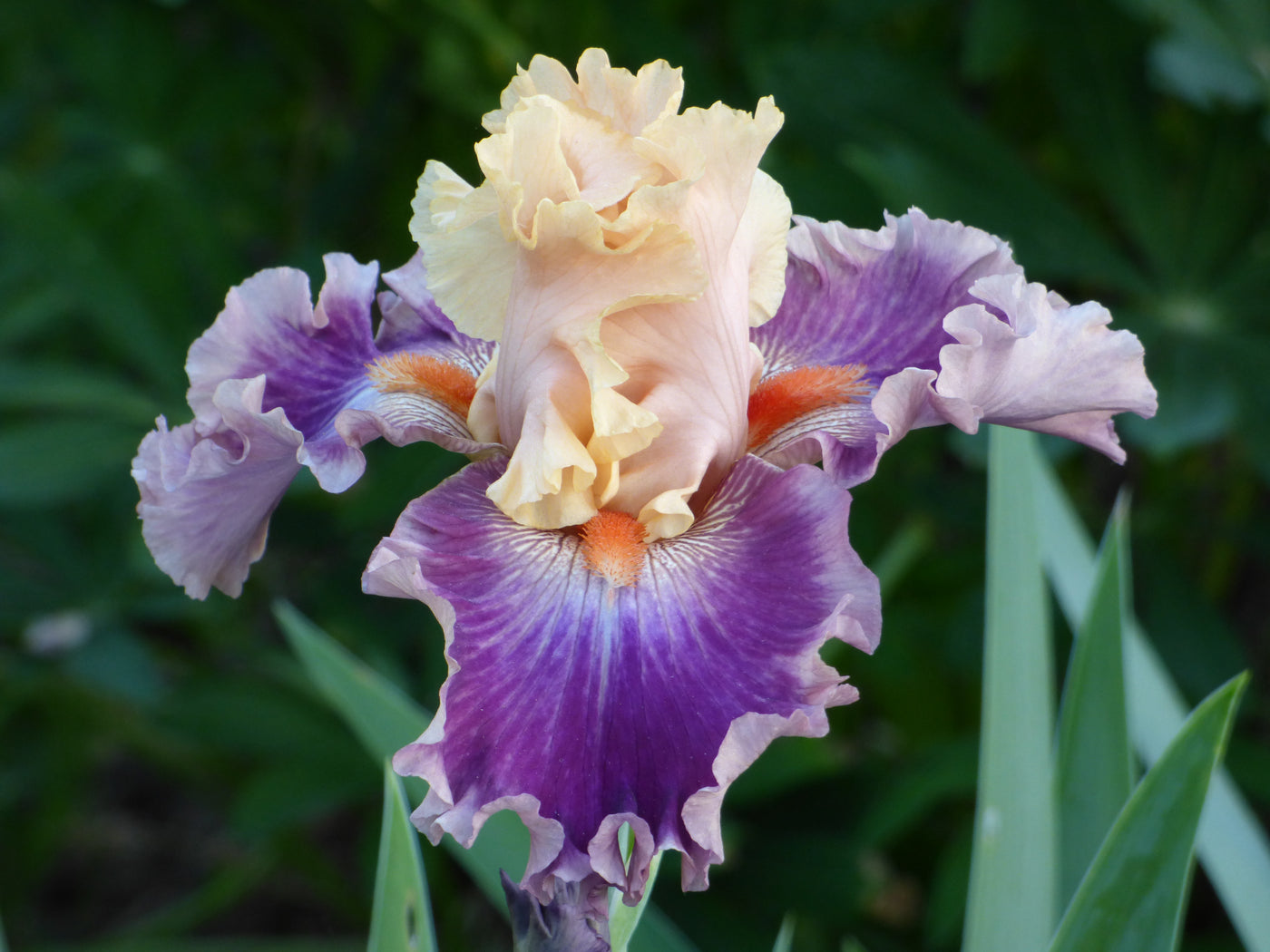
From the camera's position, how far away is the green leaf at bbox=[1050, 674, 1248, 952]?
22.3 inches

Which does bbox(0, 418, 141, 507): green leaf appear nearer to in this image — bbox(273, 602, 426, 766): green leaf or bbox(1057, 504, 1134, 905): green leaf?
bbox(273, 602, 426, 766): green leaf

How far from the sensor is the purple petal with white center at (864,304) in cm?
62

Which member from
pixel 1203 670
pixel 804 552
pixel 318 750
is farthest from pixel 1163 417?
pixel 318 750

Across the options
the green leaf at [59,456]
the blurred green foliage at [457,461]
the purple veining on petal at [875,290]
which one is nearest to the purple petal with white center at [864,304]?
the purple veining on petal at [875,290]

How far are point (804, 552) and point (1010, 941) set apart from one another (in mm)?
286

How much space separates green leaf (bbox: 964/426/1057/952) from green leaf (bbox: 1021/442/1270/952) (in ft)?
0.23

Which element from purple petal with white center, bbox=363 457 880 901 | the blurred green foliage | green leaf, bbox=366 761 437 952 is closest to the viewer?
purple petal with white center, bbox=363 457 880 901

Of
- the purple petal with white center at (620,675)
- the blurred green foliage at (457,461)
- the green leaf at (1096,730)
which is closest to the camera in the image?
the purple petal with white center at (620,675)

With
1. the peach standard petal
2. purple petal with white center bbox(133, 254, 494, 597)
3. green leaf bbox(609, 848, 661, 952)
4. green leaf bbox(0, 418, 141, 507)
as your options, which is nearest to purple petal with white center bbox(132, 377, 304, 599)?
purple petal with white center bbox(133, 254, 494, 597)

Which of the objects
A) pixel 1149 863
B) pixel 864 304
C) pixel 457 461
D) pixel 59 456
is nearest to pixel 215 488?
pixel 864 304

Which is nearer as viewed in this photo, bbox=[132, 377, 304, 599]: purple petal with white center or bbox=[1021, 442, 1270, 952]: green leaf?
bbox=[132, 377, 304, 599]: purple petal with white center

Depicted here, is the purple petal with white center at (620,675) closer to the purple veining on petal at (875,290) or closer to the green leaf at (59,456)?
the purple veining on petal at (875,290)

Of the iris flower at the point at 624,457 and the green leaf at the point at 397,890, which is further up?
the iris flower at the point at 624,457

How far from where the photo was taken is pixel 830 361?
2.15 ft
